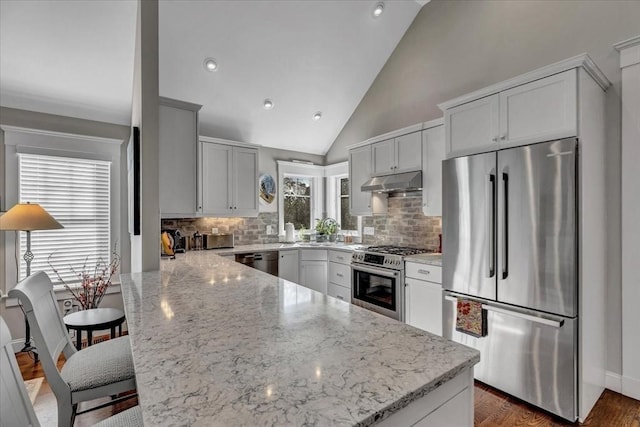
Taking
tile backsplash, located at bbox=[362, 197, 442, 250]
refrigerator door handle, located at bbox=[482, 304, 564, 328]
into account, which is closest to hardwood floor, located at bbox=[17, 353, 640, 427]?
refrigerator door handle, located at bbox=[482, 304, 564, 328]

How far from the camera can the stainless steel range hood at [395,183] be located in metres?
3.46

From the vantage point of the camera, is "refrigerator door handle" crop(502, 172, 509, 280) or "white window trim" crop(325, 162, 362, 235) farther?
"white window trim" crop(325, 162, 362, 235)

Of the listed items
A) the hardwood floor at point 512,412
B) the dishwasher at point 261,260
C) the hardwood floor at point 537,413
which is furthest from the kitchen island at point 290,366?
the dishwasher at point 261,260

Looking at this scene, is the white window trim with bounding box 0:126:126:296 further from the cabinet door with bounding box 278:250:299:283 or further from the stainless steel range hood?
the stainless steel range hood

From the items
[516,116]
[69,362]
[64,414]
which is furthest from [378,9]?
[64,414]

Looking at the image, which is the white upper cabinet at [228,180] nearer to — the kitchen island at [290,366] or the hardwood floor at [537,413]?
the kitchen island at [290,366]

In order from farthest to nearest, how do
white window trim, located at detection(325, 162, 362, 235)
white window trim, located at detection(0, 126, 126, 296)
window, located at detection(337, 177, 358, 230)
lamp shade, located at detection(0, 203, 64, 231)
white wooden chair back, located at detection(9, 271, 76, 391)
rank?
1. white window trim, located at detection(325, 162, 362, 235)
2. window, located at detection(337, 177, 358, 230)
3. white window trim, located at detection(0, 126, 126, 296)
4. lamp shade, located at detection(0, 203, 64, 231)
5. white wooden chair back, located at detection(9, 271, 76, 391)

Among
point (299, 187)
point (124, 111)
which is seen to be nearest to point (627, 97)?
point (299, 187)

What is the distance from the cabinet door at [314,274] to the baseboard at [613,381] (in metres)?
2.96

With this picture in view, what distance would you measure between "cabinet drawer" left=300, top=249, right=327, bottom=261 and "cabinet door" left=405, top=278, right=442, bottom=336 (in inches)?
58.8

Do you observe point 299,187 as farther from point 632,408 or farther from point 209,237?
point 632,408

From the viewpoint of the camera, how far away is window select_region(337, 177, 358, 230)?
517cm

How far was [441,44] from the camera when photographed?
3.67 metres

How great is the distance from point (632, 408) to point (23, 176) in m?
5.63
